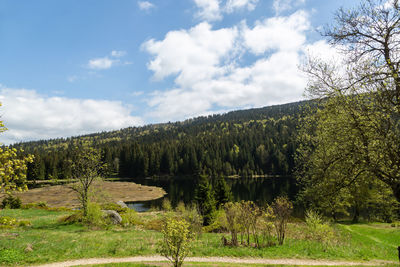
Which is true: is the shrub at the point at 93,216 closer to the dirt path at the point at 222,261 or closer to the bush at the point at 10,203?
the dirt path at the point at 222,261

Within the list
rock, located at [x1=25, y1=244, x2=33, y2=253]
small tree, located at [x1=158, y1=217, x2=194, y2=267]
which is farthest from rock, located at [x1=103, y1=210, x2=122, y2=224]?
small tree, located at [x1=158, y1=217, x2=194, y2=267]

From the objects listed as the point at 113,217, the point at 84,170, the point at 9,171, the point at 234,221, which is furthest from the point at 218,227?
the point at 9,171

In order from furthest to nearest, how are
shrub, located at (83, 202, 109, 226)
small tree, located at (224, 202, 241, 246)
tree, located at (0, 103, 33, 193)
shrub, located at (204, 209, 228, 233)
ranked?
shrub, located at (204, 209, 228, 233) < shrub, located at (83, 202, 109, 226) < small tree, located at (224, 202, 241, 246) < tree, located at (0, 103, 33, 193)

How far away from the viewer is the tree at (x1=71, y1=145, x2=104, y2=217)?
28484mm

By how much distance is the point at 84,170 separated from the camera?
2922 cm

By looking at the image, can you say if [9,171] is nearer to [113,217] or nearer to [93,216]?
[93,216]

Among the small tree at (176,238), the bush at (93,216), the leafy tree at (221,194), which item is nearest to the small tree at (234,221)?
the small tree at (176,238)

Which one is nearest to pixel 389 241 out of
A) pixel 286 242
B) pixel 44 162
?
pixel 286 242

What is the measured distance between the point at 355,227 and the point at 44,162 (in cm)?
14795

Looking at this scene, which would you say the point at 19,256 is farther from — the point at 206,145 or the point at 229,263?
the point at 206,145

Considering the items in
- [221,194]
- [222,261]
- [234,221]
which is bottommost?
[222,261]

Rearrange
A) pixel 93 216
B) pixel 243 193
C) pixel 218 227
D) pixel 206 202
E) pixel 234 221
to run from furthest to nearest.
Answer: pixel 243 193 < pixel 206 202 < pixel 218 227 < pixel 93 216 < pixel 234 221

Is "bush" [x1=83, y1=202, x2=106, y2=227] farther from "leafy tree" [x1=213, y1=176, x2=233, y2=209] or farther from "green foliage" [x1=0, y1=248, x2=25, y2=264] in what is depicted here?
"leafy tree" [x1=213, y1=176, x2=233, y2=209]

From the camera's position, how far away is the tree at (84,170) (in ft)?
93.5
